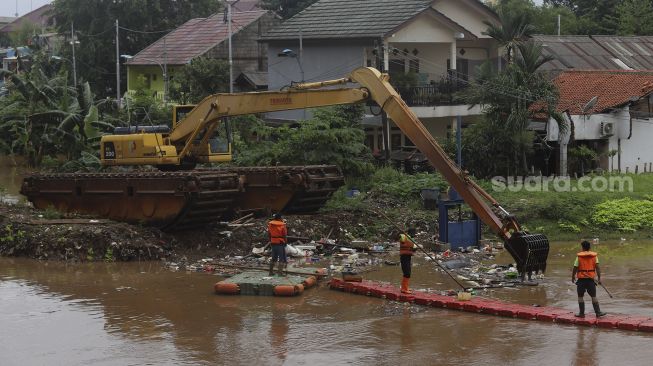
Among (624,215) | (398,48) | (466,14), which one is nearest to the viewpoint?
(624,215)

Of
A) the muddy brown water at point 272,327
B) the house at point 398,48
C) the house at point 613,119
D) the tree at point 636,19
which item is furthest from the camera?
the tree at point 636,19

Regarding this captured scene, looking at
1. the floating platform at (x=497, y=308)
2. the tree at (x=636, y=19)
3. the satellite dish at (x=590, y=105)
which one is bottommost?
the floating platform at (x=497, y=308)

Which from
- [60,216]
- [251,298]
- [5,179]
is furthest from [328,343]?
[5,179]

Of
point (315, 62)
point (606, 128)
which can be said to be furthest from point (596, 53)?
point (315, 62)

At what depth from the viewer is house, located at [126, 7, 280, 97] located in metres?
52.2

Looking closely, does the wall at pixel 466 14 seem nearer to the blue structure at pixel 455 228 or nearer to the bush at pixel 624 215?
the bush at pixel 624 215

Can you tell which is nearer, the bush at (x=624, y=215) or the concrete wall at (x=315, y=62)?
the bush at (x=624, y=215)

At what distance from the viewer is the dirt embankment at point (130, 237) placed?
74.9 ft

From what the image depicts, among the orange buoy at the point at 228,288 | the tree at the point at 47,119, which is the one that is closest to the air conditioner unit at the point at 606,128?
the tree at the point at 47,119

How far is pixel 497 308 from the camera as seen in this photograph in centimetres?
1697

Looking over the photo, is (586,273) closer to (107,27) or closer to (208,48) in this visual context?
(208,48)

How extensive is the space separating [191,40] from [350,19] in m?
17.0

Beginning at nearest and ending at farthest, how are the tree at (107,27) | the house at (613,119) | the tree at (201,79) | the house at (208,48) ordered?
the house at (613,119) → the tree at (201,79) → the house at (208,48) → the tree at (107,27)

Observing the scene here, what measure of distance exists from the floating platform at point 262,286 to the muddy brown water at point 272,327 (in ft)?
0.71
